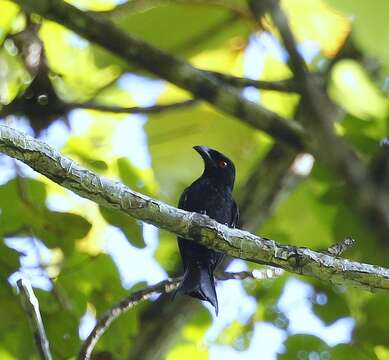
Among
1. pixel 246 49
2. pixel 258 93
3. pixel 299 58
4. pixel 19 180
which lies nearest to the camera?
pixel 299 58

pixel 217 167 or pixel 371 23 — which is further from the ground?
pixel 371 23

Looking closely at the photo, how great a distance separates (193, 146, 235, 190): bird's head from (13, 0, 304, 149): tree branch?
1.44ft

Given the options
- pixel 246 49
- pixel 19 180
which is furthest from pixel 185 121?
pixel 19 180

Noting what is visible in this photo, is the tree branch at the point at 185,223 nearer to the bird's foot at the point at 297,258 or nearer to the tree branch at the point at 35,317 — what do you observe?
the bird's foot at the point at 297,258

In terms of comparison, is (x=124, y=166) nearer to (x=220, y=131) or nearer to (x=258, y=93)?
(x=220, y=131)

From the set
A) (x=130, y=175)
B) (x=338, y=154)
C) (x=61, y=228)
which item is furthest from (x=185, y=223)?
(x=130, y=175)

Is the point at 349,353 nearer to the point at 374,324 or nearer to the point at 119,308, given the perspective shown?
the point at 374,324

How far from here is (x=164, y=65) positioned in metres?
4.40

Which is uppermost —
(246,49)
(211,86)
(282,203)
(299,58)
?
(299,58)

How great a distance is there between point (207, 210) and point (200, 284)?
0.64 m

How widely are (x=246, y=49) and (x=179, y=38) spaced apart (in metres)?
0.62

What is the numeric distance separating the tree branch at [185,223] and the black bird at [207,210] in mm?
567

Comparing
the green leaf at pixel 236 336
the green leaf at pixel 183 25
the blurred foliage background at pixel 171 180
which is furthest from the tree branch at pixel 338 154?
the green leaf at pixel 236 336

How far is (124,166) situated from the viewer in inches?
176
